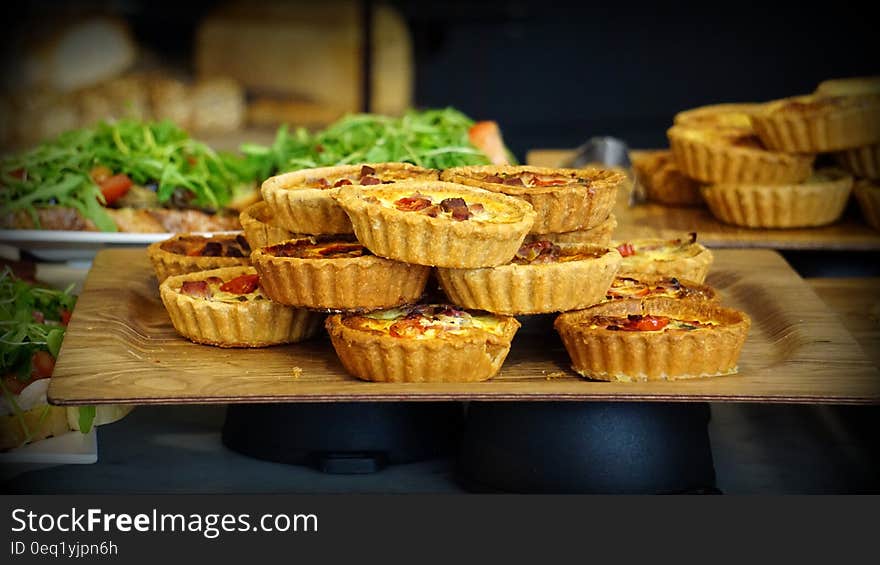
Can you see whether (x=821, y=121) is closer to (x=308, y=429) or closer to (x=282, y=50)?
(x=308, y=429)

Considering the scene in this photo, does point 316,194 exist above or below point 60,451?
above

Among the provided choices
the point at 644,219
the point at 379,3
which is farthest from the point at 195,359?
the point at 379,3

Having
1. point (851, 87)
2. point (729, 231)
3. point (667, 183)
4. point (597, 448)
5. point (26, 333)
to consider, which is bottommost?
point (597, 448)

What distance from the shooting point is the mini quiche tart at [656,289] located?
353cm

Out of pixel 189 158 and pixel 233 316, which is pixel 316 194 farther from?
pixel 189 158

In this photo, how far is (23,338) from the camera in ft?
12.2

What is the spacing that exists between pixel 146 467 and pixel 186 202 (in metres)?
1.58

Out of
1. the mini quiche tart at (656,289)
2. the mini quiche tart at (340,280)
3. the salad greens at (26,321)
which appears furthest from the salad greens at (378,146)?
the mini quiche tart at (340,280)

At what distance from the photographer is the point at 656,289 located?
11.8 ft

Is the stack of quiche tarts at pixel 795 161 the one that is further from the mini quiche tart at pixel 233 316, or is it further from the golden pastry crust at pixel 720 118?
the mini quiche tart at pixel 233 316

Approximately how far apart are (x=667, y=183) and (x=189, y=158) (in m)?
1.98

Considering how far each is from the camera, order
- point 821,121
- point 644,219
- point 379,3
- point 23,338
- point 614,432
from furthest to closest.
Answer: point 379,3, point 644,219, point 821,121, point 23,338, point 614,432

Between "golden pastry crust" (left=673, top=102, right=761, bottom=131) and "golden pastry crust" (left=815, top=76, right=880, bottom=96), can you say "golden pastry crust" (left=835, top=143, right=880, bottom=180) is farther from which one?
"golden pastry crust" (left=673, top=102, right=761, bottom=131)

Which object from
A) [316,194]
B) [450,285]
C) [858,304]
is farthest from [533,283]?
[858,304]
